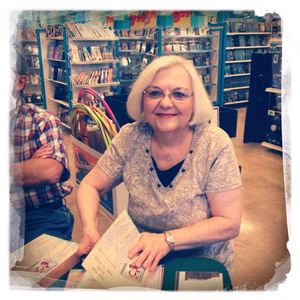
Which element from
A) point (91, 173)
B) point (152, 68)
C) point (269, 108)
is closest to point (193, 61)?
point (152, 68)

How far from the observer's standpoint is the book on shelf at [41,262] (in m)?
1.38

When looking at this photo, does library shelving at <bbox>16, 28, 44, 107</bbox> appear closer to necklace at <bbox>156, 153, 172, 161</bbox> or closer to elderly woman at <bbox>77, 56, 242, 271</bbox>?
elderly woman at <bbox>77, 56, 242, 271</bbox>

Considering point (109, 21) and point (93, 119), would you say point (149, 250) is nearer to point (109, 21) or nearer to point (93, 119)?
point (93, 119)

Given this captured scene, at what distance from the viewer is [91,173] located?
4.48ft

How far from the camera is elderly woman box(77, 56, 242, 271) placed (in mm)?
1245

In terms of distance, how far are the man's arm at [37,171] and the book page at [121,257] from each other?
301 mm

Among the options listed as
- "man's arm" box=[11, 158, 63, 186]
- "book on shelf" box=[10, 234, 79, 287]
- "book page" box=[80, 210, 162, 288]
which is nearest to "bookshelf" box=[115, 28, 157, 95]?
"man's arm" box=[11, 158, 63, 186]

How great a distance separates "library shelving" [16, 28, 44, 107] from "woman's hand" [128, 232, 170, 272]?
66 cm

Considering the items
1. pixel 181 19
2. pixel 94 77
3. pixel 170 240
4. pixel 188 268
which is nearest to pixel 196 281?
pixel 188 268

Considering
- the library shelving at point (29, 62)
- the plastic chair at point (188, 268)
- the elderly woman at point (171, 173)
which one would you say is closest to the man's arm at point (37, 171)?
the elderly woman at point (171, 173)

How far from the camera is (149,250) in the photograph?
1326mm

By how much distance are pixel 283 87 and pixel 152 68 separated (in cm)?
50

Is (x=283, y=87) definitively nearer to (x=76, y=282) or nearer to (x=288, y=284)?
(x=288, y=284)

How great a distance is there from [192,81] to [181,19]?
0.24 m
